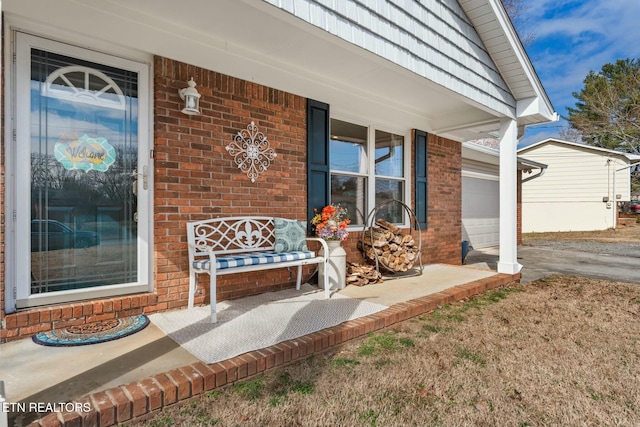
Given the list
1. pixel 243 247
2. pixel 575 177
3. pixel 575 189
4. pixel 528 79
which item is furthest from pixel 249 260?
pixel 575 177

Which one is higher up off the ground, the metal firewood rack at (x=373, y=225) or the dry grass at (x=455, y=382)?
the metal firewood rack at (x=373, y=225)

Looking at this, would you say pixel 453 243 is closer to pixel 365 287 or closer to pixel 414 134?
pixel 414 134

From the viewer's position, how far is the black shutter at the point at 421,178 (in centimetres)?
564

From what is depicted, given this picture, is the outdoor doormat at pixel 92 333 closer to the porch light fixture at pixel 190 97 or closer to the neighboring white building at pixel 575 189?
the porch light fixture at pixel 190 97

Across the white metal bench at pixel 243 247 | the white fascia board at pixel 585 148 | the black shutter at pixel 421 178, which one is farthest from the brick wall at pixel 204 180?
the white fascia board at pixel 585 148

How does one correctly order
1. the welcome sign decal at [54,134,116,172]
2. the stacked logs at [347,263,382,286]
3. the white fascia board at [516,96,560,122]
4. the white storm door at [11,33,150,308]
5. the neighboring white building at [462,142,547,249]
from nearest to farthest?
the white storm door at [11,33,150,308] < the welcome sign decal at [54,134,116,172] < the stacked logs at [347,263,382,286] < the white fascia board at [516,96,560,122] < the neighboring white building at [462,142,547,249]

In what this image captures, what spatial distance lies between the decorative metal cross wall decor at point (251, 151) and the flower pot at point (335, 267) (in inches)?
44.0

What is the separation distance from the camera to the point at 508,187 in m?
4.96

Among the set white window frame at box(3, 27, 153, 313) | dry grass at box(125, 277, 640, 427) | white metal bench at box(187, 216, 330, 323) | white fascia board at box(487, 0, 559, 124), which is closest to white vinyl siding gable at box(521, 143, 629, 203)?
white fascia board at box(487, 0, 559, 124)

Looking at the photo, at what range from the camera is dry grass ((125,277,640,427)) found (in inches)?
74.0

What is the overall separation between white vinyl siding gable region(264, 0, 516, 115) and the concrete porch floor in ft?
7.32

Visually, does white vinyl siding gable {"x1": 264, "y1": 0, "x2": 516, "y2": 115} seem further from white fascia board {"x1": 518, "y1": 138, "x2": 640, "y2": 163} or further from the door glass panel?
white fascia board {"x1": 518, "y1": 138, "x2": 640, "y2": 163}

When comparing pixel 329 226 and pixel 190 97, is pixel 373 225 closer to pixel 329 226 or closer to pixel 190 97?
pixel 329 226

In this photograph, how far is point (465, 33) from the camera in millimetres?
4086
